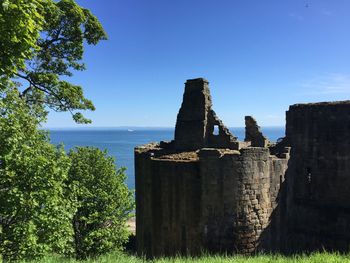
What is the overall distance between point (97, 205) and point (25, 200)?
12075 mm

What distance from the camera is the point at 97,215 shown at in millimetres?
24406

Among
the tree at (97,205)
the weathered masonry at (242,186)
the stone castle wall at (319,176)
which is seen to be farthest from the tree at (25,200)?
the stone castle wall at (319,176)

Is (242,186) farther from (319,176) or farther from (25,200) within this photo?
(25,200)

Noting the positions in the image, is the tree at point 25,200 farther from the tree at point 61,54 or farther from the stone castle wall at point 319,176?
the stone castle wall at point 319,176

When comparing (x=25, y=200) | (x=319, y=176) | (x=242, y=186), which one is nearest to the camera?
(x=25, y=200)

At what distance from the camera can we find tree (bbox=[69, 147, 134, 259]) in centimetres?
2422

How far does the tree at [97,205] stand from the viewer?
79.5 ft

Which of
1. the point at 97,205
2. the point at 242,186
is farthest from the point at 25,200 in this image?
the point at 97,205

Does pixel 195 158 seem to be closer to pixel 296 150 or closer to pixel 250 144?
pixel 250 144

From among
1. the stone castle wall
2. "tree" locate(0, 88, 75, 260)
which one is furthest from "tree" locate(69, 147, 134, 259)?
the stone castle wall

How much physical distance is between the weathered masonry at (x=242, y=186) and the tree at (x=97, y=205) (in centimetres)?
503

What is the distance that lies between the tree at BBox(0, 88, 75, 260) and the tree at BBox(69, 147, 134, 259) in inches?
371

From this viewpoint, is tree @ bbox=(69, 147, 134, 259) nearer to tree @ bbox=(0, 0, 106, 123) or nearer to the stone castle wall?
tree @ bbox=(0, 0, 106, 123)

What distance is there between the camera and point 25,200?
1335 centimetres
